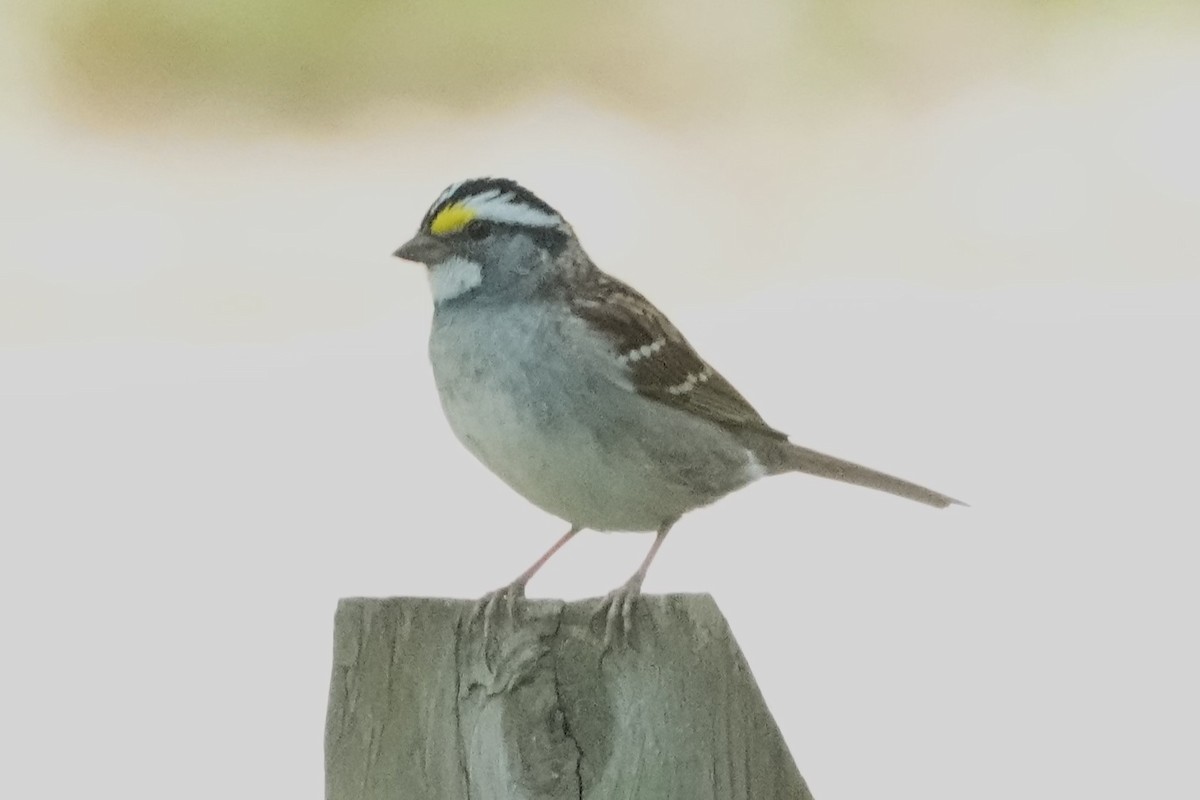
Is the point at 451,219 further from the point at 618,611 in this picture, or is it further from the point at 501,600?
the point at 618,611

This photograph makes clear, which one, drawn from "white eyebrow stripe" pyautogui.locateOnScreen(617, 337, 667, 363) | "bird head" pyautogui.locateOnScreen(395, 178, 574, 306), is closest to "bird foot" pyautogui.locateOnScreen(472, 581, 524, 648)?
"white eyebrow stripe" pyautogui.locateOnScreen(617, 337, 667, 363)

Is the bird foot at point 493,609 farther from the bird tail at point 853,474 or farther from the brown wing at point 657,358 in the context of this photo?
the bird tail at point 853,474

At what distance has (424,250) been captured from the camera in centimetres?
426

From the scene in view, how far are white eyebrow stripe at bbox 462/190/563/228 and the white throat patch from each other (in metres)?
0.10

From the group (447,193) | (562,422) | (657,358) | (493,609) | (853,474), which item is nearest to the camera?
(493,609)

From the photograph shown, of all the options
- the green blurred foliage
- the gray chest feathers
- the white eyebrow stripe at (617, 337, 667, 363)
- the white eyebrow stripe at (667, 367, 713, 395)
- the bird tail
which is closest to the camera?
the gray chest feathers

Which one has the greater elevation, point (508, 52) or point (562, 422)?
point (508, 52)

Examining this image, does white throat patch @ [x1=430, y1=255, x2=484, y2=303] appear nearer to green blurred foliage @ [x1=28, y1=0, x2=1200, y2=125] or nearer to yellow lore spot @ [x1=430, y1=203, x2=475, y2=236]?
yellow lore spot @ [x1=430, y1=203, x2=475, y2=236]

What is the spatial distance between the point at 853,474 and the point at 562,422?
105 cm

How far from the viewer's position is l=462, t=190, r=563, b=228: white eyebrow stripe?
4230 mm

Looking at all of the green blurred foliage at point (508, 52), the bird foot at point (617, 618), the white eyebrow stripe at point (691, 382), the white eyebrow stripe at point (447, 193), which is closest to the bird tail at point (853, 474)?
the white eyebrow stripe at point (691, 382)

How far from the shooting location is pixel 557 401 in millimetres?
4020

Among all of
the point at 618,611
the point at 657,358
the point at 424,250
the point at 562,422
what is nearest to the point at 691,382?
the point at 657,358

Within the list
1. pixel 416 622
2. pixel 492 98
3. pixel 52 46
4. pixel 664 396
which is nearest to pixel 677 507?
pixel 664 396
